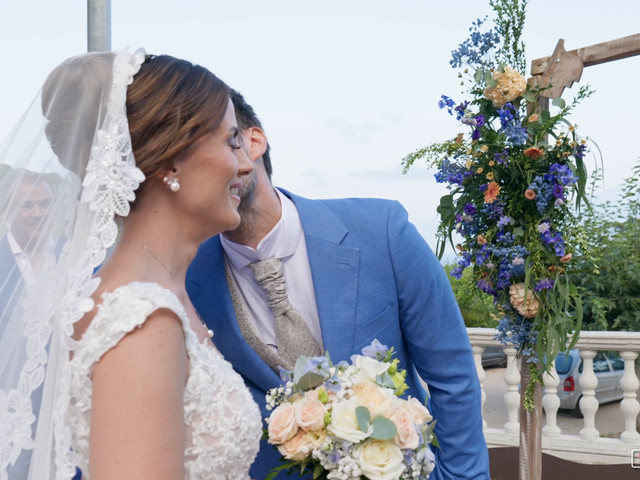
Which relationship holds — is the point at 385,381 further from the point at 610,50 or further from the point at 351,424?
the point at 610,50

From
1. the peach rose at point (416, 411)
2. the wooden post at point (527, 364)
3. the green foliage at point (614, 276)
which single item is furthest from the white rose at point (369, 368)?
the green foliage at point (614, 276)

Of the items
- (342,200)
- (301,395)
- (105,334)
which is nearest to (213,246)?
(342,200)

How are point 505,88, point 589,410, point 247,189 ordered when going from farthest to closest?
point 589,410 < point 505,88 < point 247,189

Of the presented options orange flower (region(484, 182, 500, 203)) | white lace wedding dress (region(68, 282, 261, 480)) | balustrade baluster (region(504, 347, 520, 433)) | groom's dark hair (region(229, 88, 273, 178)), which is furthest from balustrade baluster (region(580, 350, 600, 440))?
white lace wedding dress (region(68, 282, 261, 480))

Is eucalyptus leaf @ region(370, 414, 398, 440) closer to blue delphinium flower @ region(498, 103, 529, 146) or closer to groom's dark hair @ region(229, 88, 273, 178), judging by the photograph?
groom's dark hair @ region(229, 88, 273, 178)

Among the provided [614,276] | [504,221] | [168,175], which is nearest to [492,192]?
[504,221]

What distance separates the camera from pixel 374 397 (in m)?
1.99

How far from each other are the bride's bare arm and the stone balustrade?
4866mm

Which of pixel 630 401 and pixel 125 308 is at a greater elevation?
pixel 125 308

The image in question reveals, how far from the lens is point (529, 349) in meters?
4.07

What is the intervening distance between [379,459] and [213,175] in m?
0.92

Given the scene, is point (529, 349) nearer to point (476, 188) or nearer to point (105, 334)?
point (476, 188)

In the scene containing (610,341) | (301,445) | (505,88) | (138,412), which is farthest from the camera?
(610,341)

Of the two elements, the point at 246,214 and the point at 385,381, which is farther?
the point at 246,214
